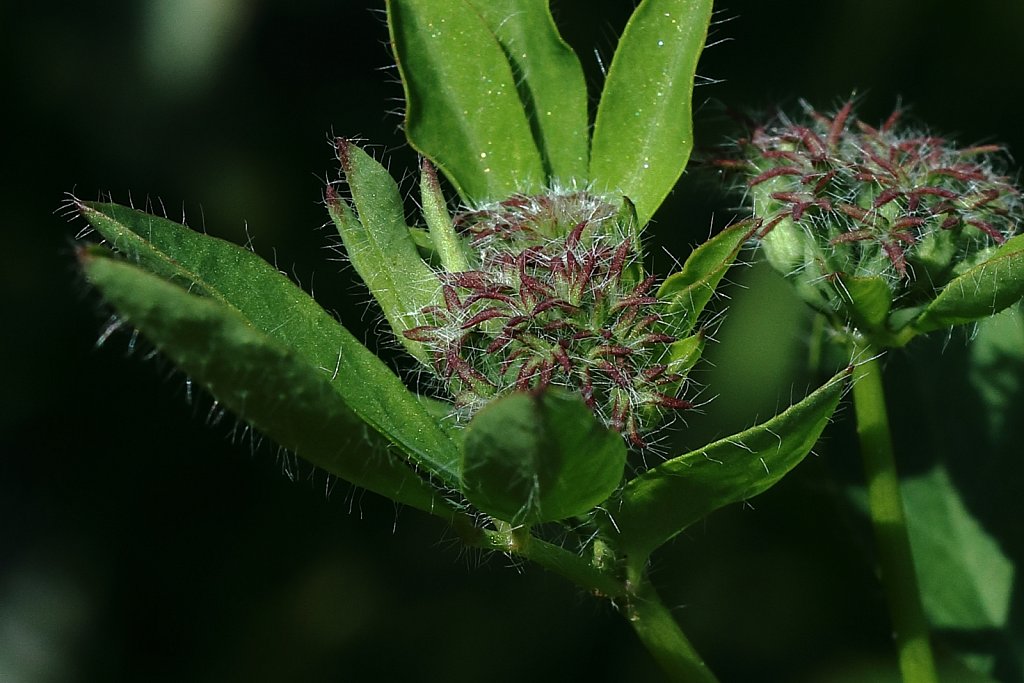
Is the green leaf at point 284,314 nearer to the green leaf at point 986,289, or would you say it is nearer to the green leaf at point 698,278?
the green leaf at point 698,278

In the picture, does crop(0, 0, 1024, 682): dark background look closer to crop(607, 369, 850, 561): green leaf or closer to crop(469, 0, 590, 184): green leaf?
crop(469, 0, 590, 184): green leaf

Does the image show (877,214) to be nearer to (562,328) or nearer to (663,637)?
(562,328)

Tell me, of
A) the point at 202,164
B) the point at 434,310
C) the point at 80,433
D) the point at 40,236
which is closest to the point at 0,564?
the point at 80,433

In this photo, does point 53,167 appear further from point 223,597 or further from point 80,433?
point 223,597

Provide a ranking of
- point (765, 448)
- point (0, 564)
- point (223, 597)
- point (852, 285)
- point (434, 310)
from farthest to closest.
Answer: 1. point (223, 597)
2. point (0, 564)
3. point (852, 285)
4. point (434, 310)
5. point (765, 448)

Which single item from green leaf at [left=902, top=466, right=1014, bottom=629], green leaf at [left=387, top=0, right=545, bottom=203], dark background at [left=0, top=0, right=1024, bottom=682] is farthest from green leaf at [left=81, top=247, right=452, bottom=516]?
dark background at [left=0, top=0, right=1024, bottom=682]

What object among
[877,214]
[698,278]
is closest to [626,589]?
[698,278]
